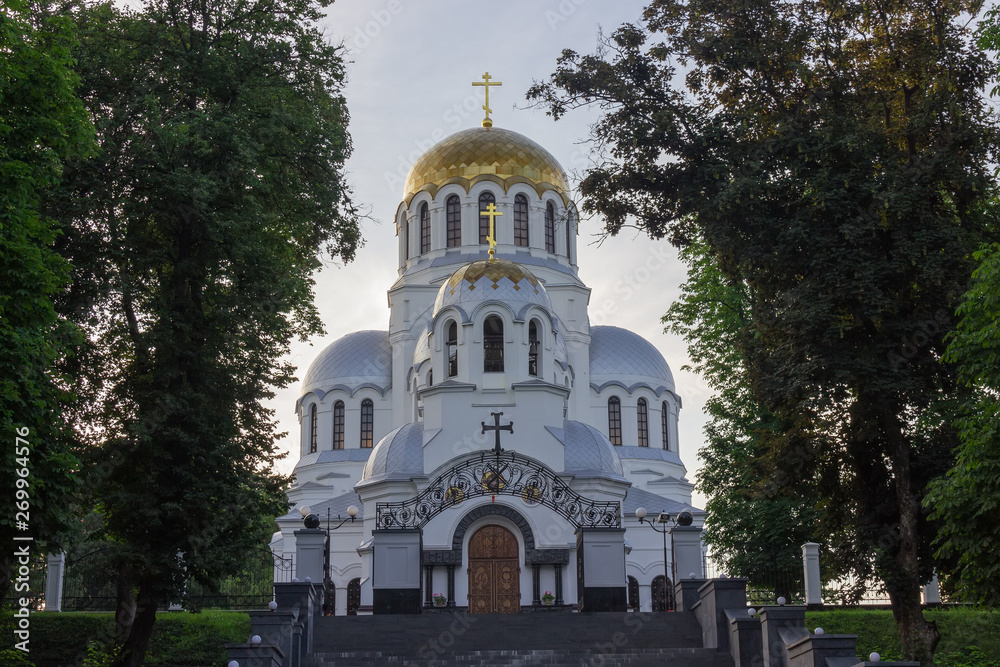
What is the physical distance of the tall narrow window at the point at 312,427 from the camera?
38625 millimetres

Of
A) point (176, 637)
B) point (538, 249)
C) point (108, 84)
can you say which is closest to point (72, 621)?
point (176, 637)

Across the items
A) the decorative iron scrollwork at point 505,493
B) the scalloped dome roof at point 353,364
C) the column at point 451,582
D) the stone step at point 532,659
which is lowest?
the stone step at point 532,659

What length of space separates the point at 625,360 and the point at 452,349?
11.3 metres

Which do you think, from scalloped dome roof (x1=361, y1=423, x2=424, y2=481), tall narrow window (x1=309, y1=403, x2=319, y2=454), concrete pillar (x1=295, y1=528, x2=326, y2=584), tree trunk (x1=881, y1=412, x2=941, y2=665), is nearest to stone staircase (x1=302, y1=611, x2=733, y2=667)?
concrete pillar (x1=295, y1=528, x2=326, y2=584)

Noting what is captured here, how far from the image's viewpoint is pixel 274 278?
57.8ft

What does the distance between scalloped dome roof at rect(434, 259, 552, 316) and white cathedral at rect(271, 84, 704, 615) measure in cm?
5

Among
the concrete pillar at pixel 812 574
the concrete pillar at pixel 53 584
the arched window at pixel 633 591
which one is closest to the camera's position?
the concrete pillar at pixel 812 574

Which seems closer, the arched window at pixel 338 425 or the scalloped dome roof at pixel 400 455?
the scalloped dome roof at pixel 400 455

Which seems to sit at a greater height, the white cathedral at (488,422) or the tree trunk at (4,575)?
the white cathedral at (488,422)

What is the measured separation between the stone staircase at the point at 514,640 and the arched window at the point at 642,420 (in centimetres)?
2136

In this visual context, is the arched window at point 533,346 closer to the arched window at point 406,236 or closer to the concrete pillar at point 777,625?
the arched window at point 406,236

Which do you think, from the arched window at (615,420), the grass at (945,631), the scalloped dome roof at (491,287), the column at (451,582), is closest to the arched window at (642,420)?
the arched window at (615,420)

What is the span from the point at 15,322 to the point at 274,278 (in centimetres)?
533

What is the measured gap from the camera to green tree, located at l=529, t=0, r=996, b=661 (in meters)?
16.1
